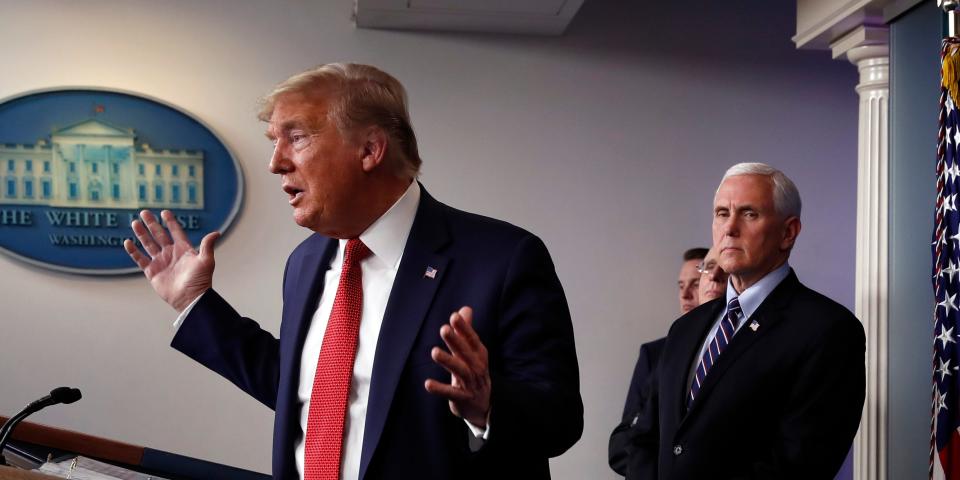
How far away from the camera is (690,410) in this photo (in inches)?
98.0

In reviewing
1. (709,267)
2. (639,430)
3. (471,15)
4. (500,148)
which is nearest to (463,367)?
(639,430)

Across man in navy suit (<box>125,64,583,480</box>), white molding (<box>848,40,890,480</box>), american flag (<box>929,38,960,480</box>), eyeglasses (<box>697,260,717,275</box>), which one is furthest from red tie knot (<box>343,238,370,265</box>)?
white molding (<box>848,40,890,480</box>)

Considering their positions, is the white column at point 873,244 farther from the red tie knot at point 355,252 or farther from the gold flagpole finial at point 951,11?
the red tie knot at point 355,252

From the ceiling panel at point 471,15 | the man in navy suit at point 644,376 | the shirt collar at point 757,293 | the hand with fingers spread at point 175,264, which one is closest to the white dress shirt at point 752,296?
the shirt collar at point 757,293

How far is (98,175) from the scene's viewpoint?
424cm

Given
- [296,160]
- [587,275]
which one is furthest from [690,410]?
[587,275]

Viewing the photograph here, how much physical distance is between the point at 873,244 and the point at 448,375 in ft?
7.55

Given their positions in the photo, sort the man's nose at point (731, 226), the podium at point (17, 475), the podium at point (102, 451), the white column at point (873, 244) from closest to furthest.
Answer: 1. the podium at point (17, 475)
2. the podium at point (102, 451)
3. the man's nose at point (731, 226)
4. the white column at point (873, 244)

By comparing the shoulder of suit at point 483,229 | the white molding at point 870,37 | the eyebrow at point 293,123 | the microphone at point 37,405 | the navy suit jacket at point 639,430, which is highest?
the white molding at point 870,37

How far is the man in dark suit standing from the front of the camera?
2342 millimetres

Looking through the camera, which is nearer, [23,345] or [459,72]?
[23,345]

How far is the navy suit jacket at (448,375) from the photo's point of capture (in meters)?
1.58

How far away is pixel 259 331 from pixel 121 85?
270 cm

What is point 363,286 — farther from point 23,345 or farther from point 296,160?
point 23,345
